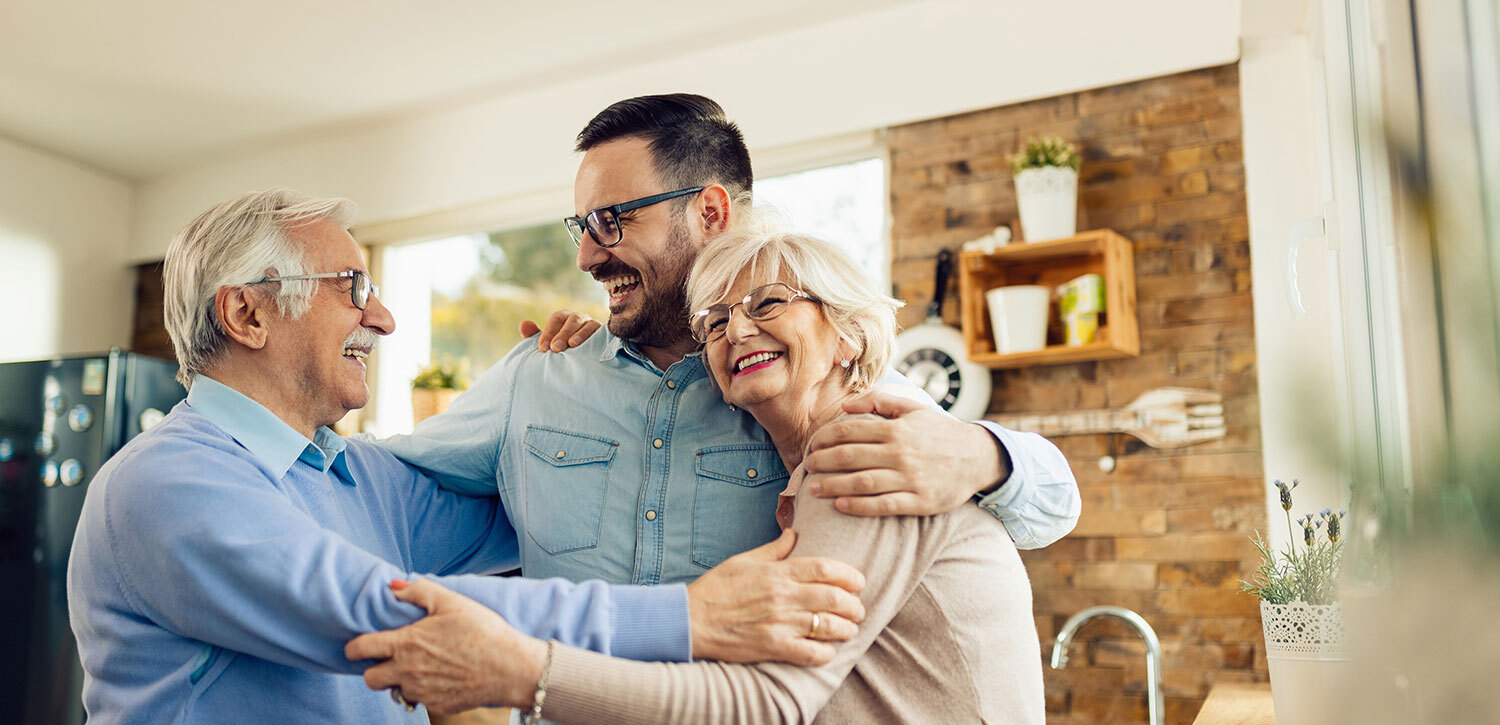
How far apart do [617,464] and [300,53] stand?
301cm

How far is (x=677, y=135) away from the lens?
1.79m

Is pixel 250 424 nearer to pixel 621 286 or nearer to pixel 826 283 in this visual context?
pixel 621 286

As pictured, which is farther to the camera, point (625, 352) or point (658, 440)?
point (625, 352)

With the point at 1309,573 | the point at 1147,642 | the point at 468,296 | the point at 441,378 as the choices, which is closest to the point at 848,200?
the point at 441,378

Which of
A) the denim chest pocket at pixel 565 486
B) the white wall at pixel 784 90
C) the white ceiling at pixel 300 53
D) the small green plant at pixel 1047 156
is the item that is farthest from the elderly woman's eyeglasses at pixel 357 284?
the white wall at pixel 784 90

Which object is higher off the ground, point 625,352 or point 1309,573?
point 625,352

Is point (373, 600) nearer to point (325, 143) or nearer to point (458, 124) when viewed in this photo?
point (458, 124)

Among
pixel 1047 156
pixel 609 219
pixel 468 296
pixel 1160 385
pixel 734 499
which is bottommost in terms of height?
pixel 734 499

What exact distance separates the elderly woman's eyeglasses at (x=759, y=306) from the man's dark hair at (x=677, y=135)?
40cm

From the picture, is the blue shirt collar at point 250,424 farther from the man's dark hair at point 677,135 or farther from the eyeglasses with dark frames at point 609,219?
the man's dark hair at point 677,135

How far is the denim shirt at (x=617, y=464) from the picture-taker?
147cm

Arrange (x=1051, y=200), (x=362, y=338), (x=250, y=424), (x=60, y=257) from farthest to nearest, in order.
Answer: (x=60, y=257) → (x=1051, y=200) → (x=362, y=338) → (x=250, y=424)

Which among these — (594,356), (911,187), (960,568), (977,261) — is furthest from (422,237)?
(960,568)

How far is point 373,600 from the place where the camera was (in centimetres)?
112
